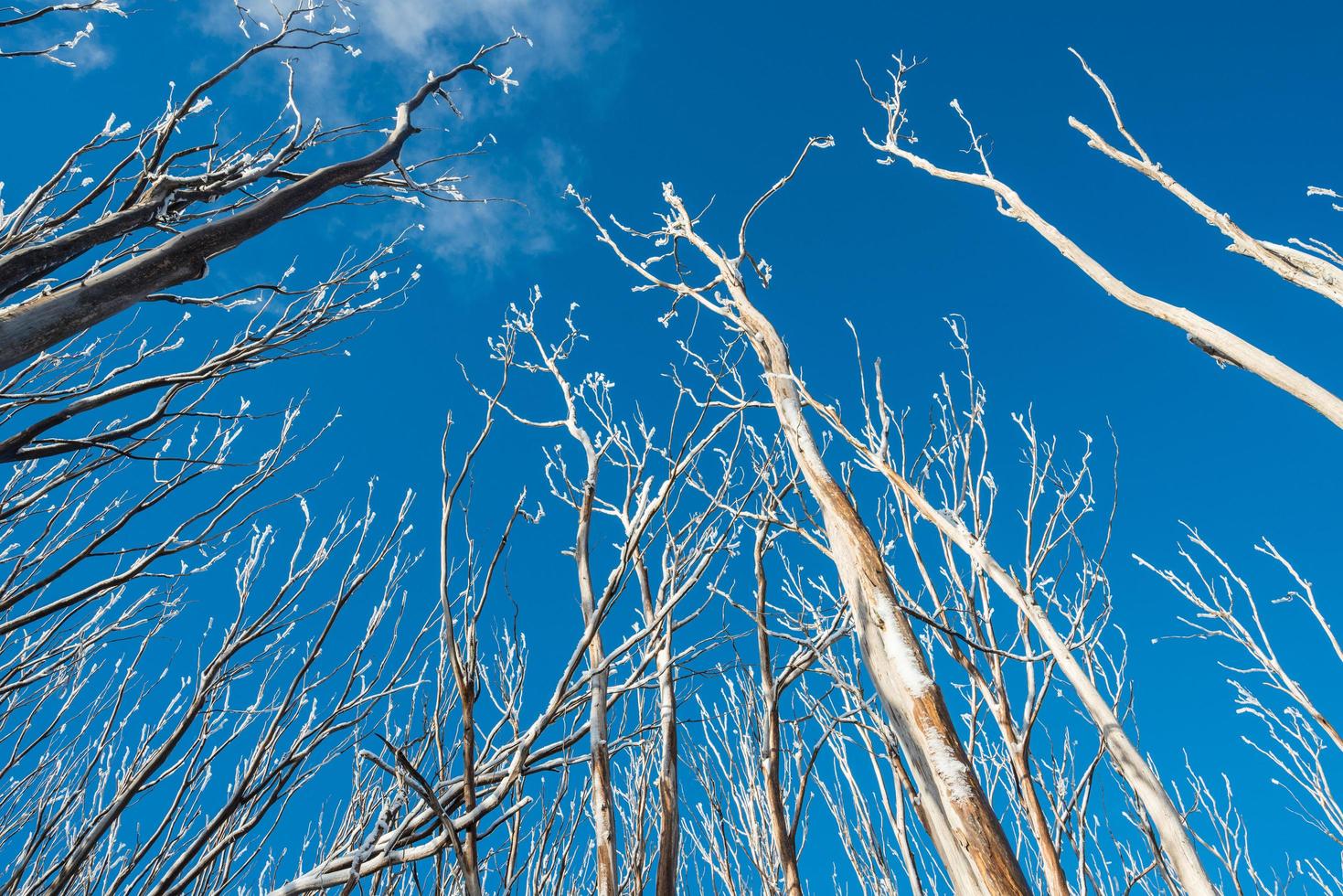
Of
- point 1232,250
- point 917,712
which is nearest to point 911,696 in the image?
point 917,712

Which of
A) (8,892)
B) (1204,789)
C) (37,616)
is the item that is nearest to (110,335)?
(37,616)

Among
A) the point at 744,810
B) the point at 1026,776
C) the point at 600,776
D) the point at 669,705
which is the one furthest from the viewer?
the point at 744,810

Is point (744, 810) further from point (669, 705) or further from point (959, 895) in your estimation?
point (959, 895)

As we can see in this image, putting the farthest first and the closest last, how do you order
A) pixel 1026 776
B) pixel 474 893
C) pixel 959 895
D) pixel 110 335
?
pixel 1026 776
pixel 110 335
pixel 959 895
pixel 474 893

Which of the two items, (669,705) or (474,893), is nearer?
(474,893)

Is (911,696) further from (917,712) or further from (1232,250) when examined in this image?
(1232,250)

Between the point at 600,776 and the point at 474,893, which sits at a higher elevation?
the point at 600,776

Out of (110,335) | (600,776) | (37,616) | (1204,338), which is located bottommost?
(600,776)

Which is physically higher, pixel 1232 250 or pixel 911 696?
pixel 1232 250

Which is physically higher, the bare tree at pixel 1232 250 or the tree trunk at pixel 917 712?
the bare tree at pixel 1232 250

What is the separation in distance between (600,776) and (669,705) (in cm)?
38

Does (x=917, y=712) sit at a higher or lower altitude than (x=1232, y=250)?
lower

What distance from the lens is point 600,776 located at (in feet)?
4.64

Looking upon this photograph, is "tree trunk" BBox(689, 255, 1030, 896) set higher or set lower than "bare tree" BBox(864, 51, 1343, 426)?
lower
